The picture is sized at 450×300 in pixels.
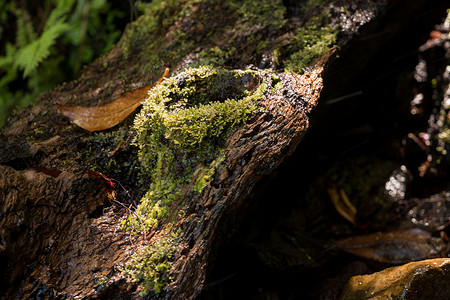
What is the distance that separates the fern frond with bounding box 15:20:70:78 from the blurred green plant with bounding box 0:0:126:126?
3 centimetres

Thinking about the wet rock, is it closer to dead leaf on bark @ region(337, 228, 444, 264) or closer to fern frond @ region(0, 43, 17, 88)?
dead leaf on bark @ region(337, 228, 444, 264)

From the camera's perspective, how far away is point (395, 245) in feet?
11.7

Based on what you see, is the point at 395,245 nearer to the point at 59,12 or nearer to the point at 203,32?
the point at 203,32

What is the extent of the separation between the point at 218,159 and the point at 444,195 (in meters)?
3.28

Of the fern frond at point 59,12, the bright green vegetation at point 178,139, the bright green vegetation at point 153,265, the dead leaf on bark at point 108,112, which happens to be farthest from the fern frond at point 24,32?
the bright green vegetation at point 153,265

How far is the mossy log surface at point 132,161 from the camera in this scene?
212 centimetres

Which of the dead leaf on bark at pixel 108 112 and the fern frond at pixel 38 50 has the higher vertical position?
the fern frond at pixel 38 50

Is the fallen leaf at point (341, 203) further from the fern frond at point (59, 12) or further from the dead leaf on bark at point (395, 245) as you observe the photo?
the fern frond at point (59, 12)

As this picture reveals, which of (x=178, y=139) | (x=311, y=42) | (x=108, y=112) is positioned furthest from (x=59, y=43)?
(x=311, y=42)

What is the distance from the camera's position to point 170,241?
2.17 metres

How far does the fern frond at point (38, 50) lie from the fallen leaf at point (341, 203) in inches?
150

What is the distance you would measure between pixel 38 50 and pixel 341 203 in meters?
4.08

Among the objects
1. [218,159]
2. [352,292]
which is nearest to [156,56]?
[218,159]

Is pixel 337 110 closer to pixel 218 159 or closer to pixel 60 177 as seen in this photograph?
pixel 218 159
